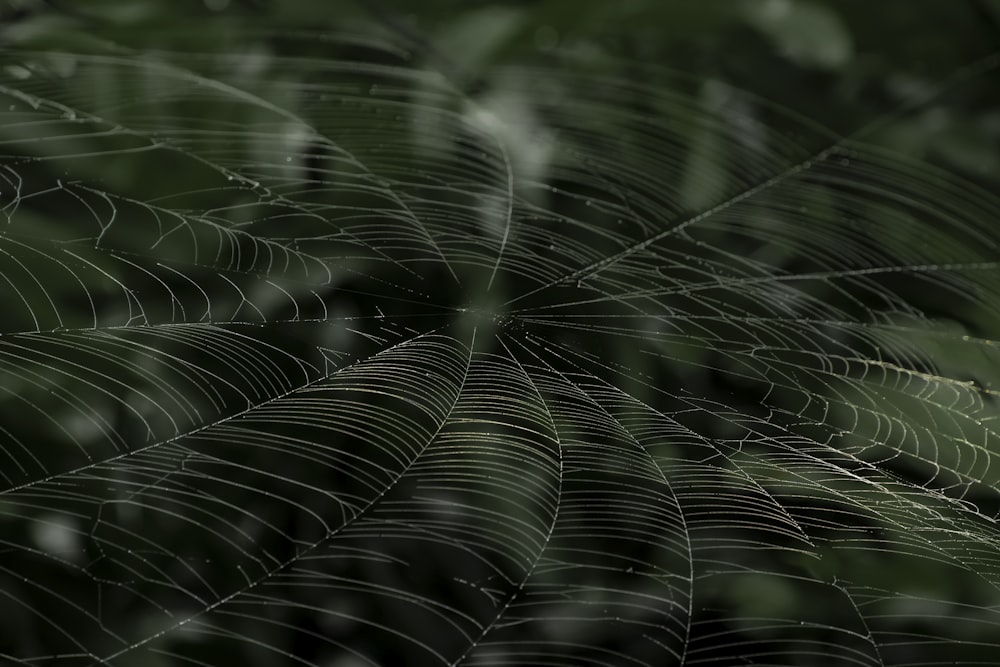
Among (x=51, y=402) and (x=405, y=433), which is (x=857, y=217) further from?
(x=51, y=402)

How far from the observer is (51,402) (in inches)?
14.8

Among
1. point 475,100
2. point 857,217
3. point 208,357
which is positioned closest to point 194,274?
point 208,357

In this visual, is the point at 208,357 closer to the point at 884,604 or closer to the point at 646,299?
the point at 646,299

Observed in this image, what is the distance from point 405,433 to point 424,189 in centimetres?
10

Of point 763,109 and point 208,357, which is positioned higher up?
point 763,109

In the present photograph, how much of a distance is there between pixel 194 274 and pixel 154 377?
2.2 inches

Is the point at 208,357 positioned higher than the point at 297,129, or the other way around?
the point at 297,129

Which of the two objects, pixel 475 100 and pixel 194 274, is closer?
pixel 475 100

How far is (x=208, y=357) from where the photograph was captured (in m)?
0.40

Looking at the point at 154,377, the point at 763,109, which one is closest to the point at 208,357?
the point at 154,377

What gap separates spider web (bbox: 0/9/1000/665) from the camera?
31 centimetres

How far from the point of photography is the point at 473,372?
0.41 meters

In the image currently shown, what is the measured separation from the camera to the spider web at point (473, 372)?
315mm

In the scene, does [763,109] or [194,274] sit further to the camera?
[194,274]
